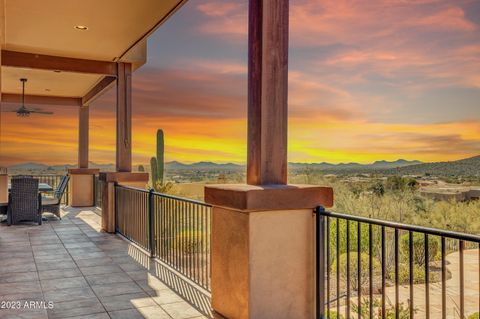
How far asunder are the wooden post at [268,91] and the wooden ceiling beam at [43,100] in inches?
394

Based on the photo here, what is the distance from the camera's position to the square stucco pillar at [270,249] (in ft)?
9.81

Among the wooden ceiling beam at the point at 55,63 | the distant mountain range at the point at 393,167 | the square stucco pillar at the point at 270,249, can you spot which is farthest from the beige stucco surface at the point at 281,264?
the distant mountain range at the point at 393,167

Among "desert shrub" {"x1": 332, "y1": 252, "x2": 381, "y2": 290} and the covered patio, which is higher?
the covered patio

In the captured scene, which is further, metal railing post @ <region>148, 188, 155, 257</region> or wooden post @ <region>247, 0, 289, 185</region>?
metal railing post @ <region>148, 188, 155, 257</region>

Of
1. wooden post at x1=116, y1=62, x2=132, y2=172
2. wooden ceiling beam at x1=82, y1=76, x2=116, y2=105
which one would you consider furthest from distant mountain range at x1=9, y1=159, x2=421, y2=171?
wooden post at x1=116, y1=62, x2=132, y2=172

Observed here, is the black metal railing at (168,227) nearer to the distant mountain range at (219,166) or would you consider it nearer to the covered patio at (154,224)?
the covered patio at (154,224)

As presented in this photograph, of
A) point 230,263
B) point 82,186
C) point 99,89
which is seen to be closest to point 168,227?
point 230,263

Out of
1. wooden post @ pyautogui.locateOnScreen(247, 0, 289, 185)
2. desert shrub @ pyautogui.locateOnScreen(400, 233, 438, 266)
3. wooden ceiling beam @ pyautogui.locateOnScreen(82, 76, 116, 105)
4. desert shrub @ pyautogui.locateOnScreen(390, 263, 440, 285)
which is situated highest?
wooden ceiling beam @ pyautogui.locateOnScreen(82, 76, 116, 105)

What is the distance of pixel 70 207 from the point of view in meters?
11.3

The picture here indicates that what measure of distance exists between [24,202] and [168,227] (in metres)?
4.23

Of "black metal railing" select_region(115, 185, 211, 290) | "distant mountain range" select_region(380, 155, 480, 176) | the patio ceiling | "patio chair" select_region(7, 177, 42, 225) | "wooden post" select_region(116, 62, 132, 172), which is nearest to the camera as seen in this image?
"black metal railing" select_region(115, 185, 211, 290)

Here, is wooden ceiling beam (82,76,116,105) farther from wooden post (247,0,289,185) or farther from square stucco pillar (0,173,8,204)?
wooden post (247,0,289,185)

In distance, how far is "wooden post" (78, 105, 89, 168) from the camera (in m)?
12.0

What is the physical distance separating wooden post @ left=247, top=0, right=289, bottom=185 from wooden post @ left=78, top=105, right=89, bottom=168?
973 cm
